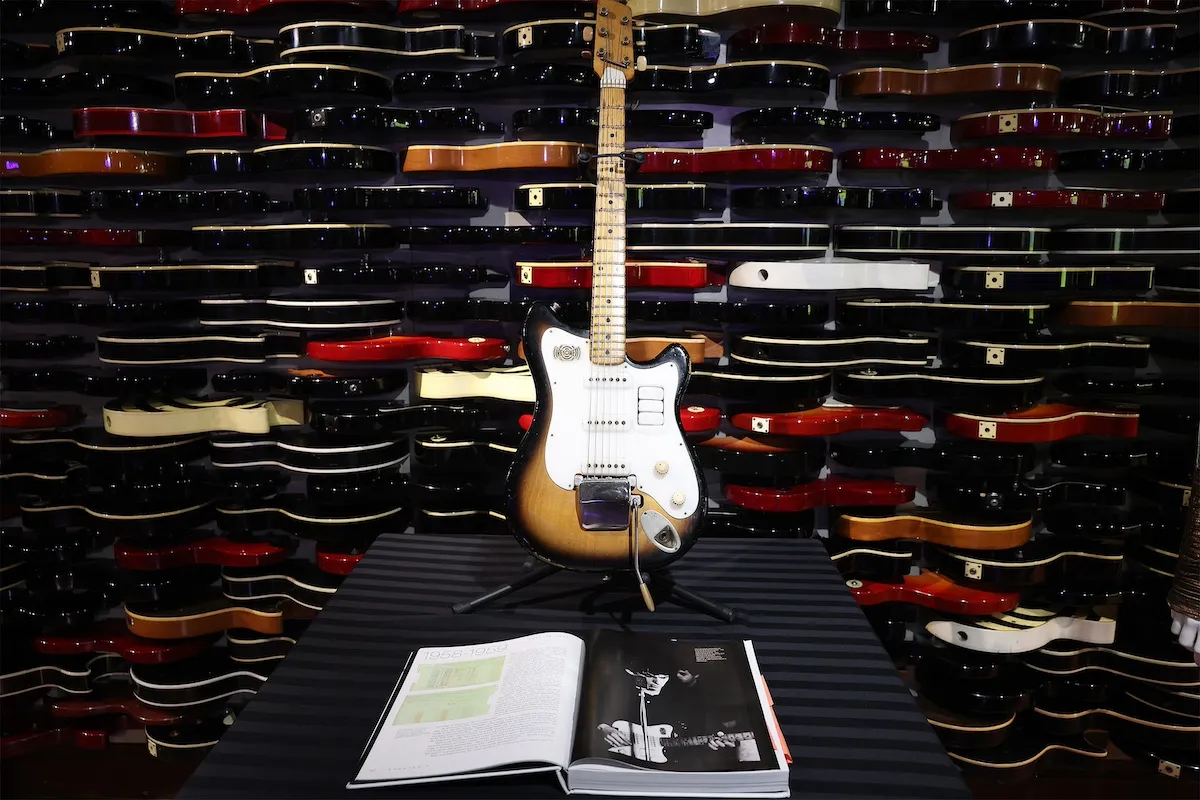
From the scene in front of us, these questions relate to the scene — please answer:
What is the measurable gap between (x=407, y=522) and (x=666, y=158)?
4.87 ft

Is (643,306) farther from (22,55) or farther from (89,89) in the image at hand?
(22,55)

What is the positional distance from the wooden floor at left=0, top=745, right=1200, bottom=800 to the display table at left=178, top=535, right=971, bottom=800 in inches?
53.2

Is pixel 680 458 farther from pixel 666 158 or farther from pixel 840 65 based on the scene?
pixel 840 65

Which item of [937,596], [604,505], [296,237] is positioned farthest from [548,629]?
[296,237]

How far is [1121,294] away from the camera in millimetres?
2779

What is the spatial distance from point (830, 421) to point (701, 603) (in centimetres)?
99

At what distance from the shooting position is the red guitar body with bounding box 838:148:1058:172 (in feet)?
8.36

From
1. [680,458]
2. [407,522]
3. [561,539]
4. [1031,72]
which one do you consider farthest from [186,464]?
[1031,72]

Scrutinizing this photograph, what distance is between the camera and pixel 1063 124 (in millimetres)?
2527

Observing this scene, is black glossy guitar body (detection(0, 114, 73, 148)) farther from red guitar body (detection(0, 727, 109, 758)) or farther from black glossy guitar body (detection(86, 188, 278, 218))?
red guitar body (detection(0, 727, 109, 758))

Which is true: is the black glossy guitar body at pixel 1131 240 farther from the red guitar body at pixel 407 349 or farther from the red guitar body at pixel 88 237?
the red guitar body at pixel 88 237

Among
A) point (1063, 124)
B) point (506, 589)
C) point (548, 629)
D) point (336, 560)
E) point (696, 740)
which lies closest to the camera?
point (696, 740)

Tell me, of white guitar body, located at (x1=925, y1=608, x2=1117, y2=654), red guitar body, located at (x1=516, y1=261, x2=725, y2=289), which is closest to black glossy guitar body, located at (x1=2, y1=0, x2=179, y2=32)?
red guitar body, located at (x1=516, y1=261, x2=725, y2=289)

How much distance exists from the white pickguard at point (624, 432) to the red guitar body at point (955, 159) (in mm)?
1209
